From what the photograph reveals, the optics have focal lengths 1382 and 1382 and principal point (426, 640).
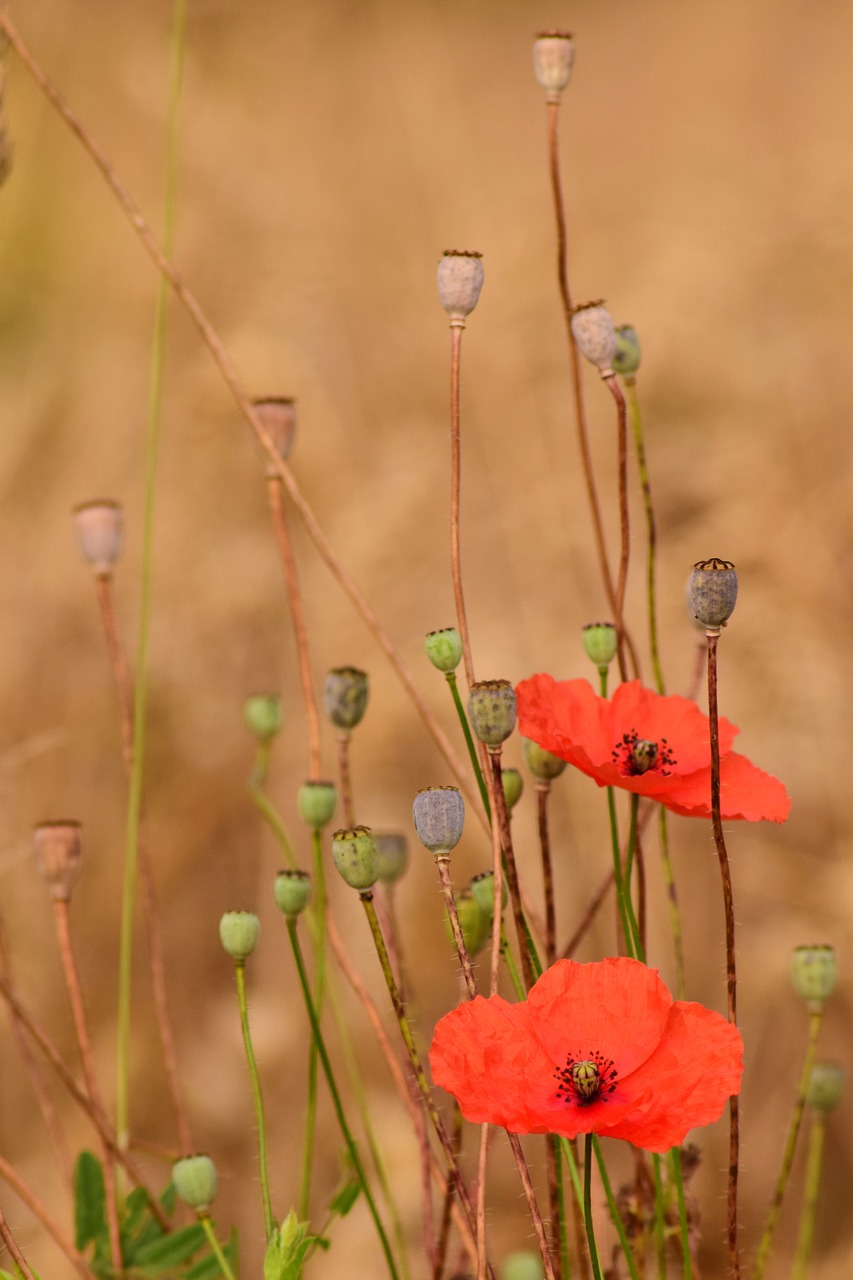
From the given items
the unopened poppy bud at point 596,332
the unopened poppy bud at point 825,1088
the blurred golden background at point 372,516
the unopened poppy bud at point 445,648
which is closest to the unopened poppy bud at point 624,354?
the unopened poppy bud at point 596,332

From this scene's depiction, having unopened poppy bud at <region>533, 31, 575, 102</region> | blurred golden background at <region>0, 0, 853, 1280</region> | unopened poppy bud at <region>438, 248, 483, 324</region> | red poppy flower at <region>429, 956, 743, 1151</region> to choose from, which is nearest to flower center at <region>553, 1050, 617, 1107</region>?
red poppy flower at <region>429, 956, 743, 1151</region>

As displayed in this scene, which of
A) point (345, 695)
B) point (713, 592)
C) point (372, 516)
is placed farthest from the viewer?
point (372, 516)

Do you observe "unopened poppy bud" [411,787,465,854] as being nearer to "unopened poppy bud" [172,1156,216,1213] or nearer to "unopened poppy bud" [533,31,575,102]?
"unopened poppy bud" [172,1156,216,1213]

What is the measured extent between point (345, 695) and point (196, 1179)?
5.9 inches

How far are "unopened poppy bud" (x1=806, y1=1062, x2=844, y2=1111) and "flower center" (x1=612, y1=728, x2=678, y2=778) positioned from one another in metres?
0.16

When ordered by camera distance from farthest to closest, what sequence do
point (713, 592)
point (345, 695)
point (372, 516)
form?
point (372, 516), point (345, 695), point (713, 592)

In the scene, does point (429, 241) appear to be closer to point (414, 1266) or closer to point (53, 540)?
point (53, 540)

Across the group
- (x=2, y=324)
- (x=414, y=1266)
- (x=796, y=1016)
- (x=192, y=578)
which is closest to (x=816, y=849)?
(x=796, y=1016)

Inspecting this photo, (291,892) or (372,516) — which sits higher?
(372,516)

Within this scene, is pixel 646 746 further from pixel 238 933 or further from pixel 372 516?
pixel 372 516

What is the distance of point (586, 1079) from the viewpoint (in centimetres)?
35

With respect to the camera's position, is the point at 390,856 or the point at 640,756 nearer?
the point at 640,756

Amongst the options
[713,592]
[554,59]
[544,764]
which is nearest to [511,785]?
[544,764]

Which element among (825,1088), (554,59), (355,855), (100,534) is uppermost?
(554,59)
